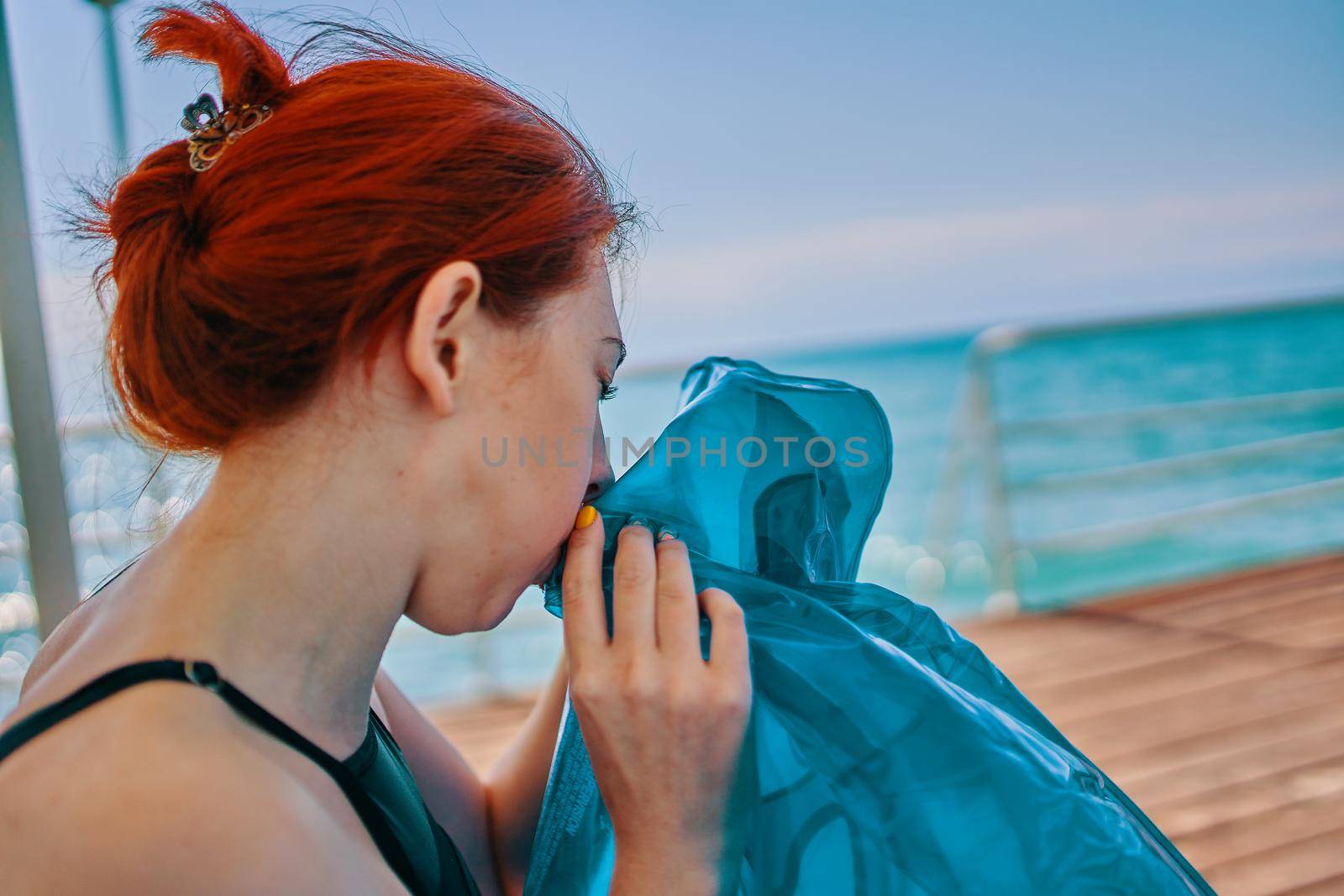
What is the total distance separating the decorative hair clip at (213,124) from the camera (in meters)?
0.76

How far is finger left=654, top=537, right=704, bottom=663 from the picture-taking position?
0.74 m

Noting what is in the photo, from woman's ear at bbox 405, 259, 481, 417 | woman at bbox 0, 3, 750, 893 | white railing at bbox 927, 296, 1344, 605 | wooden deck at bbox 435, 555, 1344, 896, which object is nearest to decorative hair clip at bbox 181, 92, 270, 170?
woman at bbox 0, 3, 750, 893

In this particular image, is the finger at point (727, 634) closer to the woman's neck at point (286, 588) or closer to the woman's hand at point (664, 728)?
the woman's hand at point (664, 728)

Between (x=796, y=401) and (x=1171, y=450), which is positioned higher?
(x=796, y=401)

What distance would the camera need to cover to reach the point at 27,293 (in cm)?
145

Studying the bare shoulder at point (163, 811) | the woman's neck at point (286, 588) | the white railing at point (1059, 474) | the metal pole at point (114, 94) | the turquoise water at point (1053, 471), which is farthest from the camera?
the white railing at point (1059, 474)

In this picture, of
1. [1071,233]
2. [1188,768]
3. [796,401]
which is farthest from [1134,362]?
[796,401]

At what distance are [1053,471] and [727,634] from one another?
48.6 ft

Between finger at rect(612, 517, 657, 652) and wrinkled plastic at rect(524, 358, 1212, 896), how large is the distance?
45mm

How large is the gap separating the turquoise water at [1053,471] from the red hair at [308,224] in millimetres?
279

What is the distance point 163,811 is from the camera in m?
0.55

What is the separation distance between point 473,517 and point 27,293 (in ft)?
3.63

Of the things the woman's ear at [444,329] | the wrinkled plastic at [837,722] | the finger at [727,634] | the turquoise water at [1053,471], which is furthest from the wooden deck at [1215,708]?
the woman's ear at [444,329]

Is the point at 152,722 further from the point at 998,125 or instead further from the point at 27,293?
the point at 998,125
